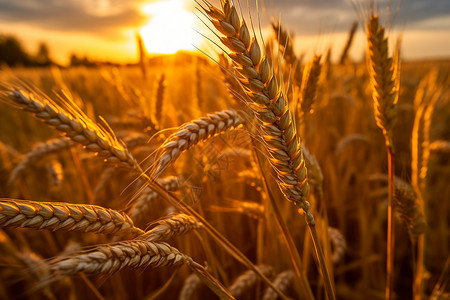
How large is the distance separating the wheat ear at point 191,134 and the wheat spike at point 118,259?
0.15m

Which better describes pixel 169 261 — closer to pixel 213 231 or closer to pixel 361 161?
pixel 213 231

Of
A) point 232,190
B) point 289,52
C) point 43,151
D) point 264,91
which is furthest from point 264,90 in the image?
point 232,190

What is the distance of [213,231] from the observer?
3.04ft

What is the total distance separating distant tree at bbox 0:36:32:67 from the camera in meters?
43.8

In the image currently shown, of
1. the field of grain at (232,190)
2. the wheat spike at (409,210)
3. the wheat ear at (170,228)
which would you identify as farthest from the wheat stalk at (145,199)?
the wheat spike at (409,210)

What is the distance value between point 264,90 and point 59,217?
46 cm

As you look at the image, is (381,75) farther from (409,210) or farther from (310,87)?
(409,210)

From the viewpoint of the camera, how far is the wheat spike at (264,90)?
1.89ft

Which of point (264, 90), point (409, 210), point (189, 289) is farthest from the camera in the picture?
point (189, 289)

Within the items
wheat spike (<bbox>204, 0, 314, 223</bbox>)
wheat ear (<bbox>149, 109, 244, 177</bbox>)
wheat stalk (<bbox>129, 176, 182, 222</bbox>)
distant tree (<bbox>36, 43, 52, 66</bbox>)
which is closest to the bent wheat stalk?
wheat spike (<bbox>204, 0, 314, 223</bbox>)

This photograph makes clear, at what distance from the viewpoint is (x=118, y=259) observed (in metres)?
0.60

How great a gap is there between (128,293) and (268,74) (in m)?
1.62

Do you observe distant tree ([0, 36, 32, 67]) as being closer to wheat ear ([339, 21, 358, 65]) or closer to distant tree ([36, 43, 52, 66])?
distant tree ([36, 43, 52, 66])

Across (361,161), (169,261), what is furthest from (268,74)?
(361,161)
